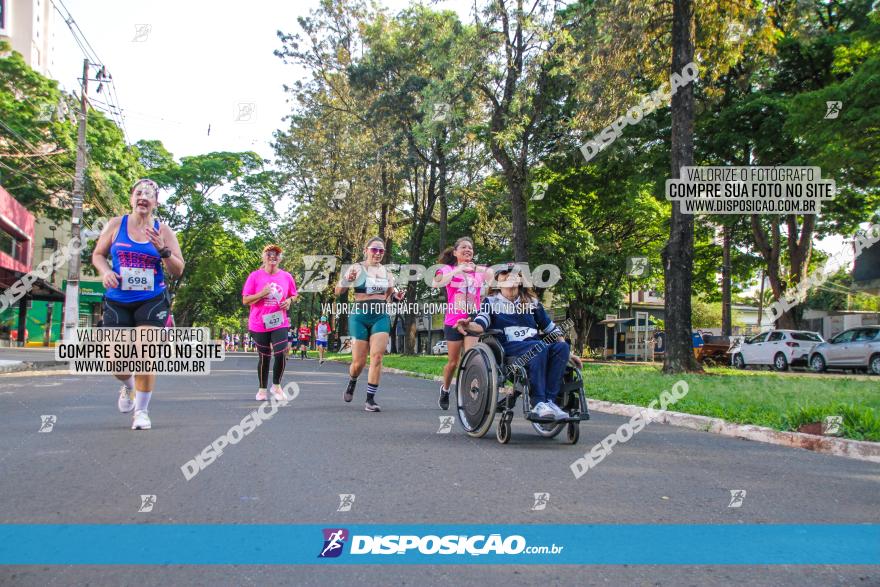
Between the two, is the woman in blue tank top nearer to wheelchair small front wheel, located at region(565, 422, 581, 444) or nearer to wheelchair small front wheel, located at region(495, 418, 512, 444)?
wheelchair small front wheel, located at region(495, 418, 512, 444)

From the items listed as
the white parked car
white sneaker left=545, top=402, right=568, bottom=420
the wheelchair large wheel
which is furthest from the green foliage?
the white parked car

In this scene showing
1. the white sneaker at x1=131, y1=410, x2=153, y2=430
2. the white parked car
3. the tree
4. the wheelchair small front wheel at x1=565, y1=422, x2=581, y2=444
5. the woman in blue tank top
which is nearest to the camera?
the wheelchair small front wheel at x1=565, y1=422, x2=581, y2=444

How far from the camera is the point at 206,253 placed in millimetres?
48719

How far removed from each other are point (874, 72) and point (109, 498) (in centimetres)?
1817

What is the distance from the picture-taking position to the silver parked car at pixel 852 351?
23.2 meters

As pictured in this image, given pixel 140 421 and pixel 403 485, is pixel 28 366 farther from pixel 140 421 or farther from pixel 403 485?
pixel 403 485

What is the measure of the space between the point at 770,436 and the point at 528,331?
304 cm

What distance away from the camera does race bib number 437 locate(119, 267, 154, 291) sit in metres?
6.60

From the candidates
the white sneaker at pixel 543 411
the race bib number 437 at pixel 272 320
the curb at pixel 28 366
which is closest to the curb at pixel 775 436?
the white sneaker at pixel 543 411

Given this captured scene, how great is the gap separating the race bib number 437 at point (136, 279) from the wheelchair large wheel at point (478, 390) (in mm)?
3068

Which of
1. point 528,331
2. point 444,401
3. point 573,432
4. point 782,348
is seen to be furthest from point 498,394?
point 782,348

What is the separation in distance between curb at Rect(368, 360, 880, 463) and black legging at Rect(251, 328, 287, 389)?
186 inches

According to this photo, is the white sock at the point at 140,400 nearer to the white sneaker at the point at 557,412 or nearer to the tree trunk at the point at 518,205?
the white sneaker at the point at 557,412

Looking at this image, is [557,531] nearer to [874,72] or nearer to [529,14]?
[874,72]
